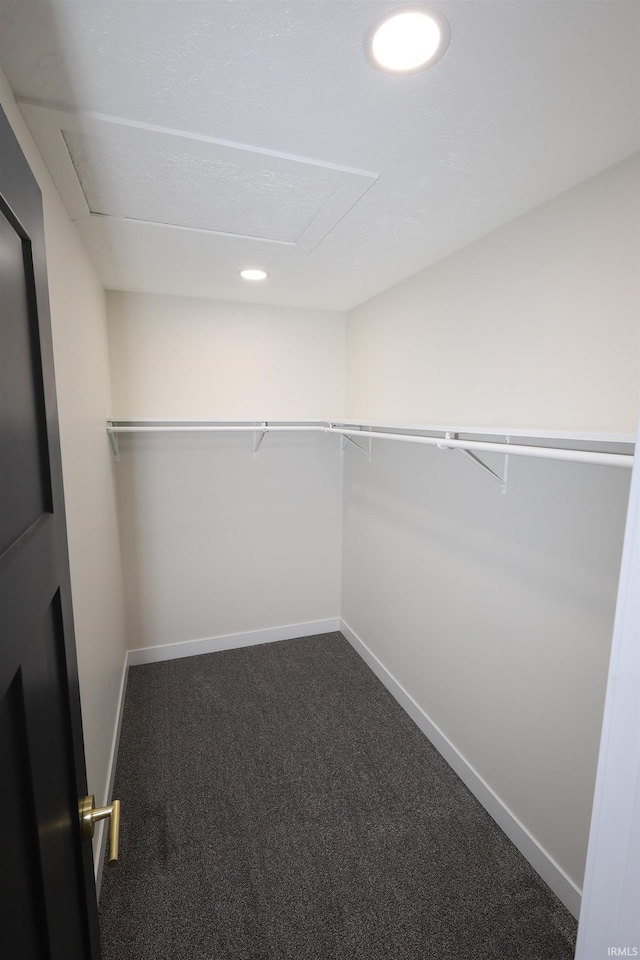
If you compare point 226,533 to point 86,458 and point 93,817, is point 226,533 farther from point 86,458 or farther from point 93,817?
point 93,817

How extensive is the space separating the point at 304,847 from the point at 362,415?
2.27 metres

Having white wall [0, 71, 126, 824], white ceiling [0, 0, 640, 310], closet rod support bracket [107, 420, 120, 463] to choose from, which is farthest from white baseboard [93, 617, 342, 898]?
white ceiling [0, 0, 640, 310]

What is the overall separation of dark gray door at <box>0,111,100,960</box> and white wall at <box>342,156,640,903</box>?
1.47 meters

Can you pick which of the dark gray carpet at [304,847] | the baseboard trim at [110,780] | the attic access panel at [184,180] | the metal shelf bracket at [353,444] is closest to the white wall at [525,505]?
the dark gray carpet at [304,847]

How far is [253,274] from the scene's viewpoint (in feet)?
7.45

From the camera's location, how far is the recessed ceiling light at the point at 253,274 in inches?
87.6

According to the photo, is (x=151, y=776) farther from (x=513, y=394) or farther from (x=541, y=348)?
(x=541, y=348)

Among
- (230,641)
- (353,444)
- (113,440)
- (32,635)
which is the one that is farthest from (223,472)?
(32,635)

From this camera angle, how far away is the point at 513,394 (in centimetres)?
168

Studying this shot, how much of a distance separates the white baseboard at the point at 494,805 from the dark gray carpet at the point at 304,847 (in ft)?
0.12

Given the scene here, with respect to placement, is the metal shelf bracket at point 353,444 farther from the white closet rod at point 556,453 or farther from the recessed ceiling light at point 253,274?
the white closet rod at point 556,453

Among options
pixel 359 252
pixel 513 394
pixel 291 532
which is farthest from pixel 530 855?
pixel 359 252

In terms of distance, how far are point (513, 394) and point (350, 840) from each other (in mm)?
1881

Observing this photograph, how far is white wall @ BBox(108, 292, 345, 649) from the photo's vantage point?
9.00ft
